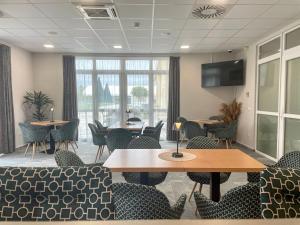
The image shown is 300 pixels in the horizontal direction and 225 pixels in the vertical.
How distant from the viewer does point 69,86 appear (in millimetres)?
7426

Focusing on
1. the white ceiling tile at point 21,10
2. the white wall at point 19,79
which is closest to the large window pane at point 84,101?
the white wall at point 19,79

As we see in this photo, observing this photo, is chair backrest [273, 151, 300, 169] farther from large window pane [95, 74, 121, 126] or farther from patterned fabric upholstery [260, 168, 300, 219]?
large window pane [95, 74, 121, 126]

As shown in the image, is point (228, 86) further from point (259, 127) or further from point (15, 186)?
point (15, 186)

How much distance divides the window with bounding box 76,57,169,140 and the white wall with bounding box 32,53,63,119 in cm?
58

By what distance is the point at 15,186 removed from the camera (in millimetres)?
1314

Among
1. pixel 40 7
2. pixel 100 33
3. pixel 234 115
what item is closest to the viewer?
pixel 40 7

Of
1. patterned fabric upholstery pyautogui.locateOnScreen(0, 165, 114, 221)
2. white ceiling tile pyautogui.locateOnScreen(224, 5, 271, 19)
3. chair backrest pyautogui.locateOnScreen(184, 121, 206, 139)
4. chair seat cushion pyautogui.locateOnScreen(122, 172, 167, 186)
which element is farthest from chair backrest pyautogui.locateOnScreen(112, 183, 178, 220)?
chair backrest pyautogui.locateOnScreen(184, 121, 206, 139)

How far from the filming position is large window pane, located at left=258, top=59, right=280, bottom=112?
206 inches

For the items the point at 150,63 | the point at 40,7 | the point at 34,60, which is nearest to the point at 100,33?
the point at 40,7

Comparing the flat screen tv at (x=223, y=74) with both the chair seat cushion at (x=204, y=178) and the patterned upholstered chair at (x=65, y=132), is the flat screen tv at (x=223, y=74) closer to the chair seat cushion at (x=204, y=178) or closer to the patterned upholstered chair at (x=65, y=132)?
the patterned upholstered chair at (x=65, y=132)

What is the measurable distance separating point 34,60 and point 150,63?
3.66 meters

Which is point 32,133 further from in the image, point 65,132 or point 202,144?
point 202,144

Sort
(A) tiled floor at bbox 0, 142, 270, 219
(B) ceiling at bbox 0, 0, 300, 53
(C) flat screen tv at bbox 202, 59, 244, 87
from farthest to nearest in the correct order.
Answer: (C) flat screen tv at bbox 202, 59, 244, 87, (B) ceiling at bbox 0, 0, 300, 53, (A) tiled floor at bbox 0, 142, 270, 219

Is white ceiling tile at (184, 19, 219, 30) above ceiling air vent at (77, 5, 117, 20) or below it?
above
